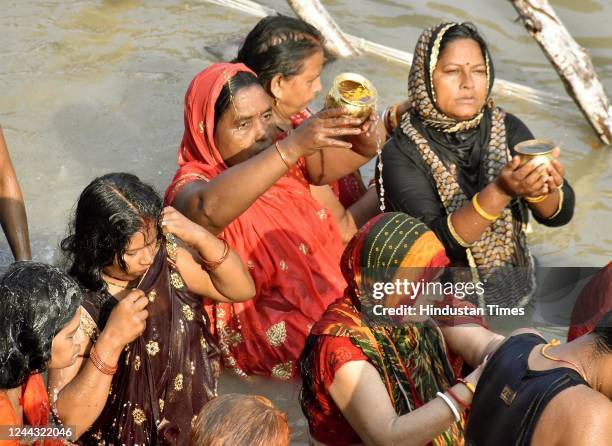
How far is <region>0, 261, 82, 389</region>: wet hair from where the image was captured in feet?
9.23

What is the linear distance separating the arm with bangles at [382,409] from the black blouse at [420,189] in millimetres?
1237

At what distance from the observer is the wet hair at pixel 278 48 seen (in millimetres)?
4656

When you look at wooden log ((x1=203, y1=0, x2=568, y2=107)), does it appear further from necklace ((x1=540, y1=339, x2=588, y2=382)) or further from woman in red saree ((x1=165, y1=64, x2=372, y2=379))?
necklace ((x1=540, y1=339, x2=588, y2=382))

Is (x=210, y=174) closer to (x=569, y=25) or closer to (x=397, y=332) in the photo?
(x=397, y=332)

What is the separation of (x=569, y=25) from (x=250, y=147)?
16.6 ft

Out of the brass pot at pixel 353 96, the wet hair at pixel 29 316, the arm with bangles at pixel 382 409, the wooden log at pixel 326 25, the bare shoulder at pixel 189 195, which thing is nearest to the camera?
the wet hair at pixel 29 316

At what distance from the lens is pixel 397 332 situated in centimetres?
324

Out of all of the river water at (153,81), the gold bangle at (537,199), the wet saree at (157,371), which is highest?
the gold bangle at (537,199)

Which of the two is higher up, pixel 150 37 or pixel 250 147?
pixel 250 147

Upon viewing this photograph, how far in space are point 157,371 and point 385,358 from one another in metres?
0.92

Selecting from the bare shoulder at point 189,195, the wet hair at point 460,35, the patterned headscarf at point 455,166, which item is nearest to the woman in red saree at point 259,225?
the bare shoulder at point 189,195

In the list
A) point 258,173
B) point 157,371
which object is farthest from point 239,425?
point 258,173

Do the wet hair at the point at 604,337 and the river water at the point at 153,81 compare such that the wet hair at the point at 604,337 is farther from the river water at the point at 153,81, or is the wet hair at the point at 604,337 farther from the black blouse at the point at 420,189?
the river water at the point at 153,81

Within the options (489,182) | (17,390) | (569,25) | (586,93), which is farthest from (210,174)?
(569,25)
